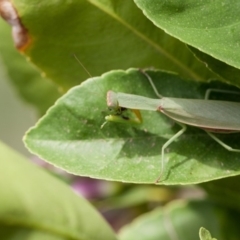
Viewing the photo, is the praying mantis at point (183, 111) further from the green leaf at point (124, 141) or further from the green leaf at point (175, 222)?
the green leaf at point (175, 222)

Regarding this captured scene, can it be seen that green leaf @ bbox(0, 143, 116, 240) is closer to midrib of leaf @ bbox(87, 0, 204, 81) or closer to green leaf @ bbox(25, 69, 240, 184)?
green leaf @ bbox(25, 69, 240, 184)

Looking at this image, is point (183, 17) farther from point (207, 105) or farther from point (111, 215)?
point (111, 215)

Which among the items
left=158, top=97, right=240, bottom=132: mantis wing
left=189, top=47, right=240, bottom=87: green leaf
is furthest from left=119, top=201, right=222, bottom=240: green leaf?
left=189, top=47, right=240, bottom=87: green leaf

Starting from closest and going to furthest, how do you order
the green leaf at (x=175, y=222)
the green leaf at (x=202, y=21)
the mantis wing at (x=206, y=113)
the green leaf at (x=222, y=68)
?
the green leaf at (x=202, y=21)
the green leaf at (x=222, y=68)
the mantis wing at (x=206, y=113)
the green leaf at (x=175, y=222)

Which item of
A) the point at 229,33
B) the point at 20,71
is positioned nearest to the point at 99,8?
the point at 229,33

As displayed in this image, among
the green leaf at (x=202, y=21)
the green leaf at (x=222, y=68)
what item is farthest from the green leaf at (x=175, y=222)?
the green leaf at (x=202, y=21)

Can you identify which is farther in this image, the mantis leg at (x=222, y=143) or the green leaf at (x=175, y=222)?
the green leaf at (x=175, y=222)
